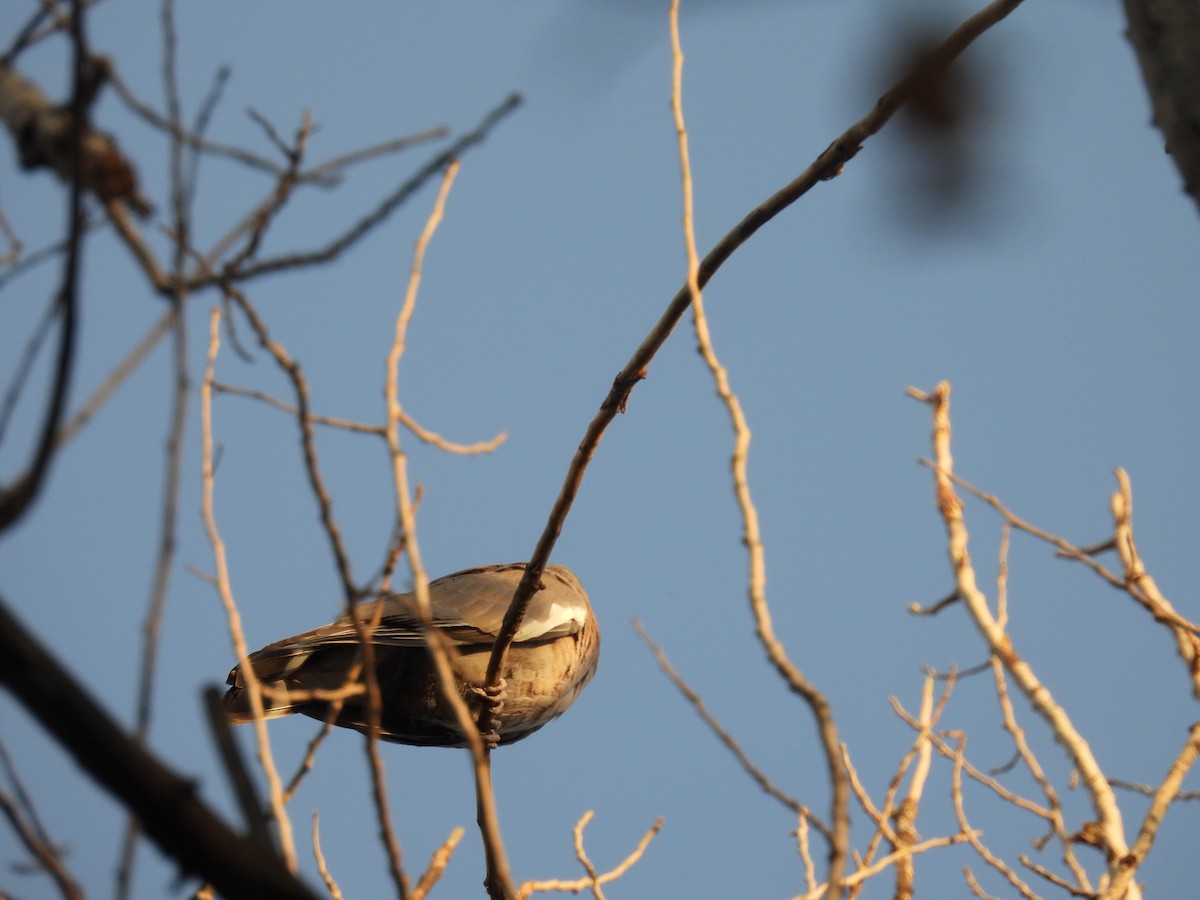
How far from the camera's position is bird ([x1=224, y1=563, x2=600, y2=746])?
14.1ft

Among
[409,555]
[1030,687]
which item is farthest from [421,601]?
[1030,687]

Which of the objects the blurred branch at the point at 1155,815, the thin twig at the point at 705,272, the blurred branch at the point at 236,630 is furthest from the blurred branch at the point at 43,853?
the blurred branch at the point at 1155,815

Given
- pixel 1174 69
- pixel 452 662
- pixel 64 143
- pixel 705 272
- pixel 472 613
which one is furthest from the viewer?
pixel 472 613

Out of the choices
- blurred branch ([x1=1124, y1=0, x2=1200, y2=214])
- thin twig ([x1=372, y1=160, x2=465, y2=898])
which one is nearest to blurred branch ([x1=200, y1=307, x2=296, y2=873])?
thin twig ([x1=372, y1=160, x2=465, y2=898])

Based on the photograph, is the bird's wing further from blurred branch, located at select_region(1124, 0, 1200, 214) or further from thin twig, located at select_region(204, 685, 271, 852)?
blurred branch, located at select_region(1124, 0, 1200, 214)

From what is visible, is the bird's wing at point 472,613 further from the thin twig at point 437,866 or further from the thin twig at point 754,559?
the thin twig at point 754,559

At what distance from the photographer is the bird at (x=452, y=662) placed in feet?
14.1

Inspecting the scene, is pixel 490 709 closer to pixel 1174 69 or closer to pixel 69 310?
pixel 69 310

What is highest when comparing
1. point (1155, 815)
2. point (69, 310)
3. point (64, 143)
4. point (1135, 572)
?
point (64, 143)

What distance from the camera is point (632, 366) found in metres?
3.01

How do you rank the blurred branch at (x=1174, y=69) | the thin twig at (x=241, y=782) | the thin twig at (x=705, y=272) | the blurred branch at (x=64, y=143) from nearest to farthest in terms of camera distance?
the blurred branch at (x=1174, y=69) → the thin twig at (x=241, y=782) → the blurred branch at (x=64, y=143) → the thin twig at (x=705, y=272)

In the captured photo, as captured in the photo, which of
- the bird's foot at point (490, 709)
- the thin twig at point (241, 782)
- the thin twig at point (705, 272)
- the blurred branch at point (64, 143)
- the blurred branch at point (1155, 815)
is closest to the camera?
the thin twig at point (241, 782)

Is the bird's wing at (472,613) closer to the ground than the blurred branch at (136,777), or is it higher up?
higher up

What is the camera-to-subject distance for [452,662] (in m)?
4.59
